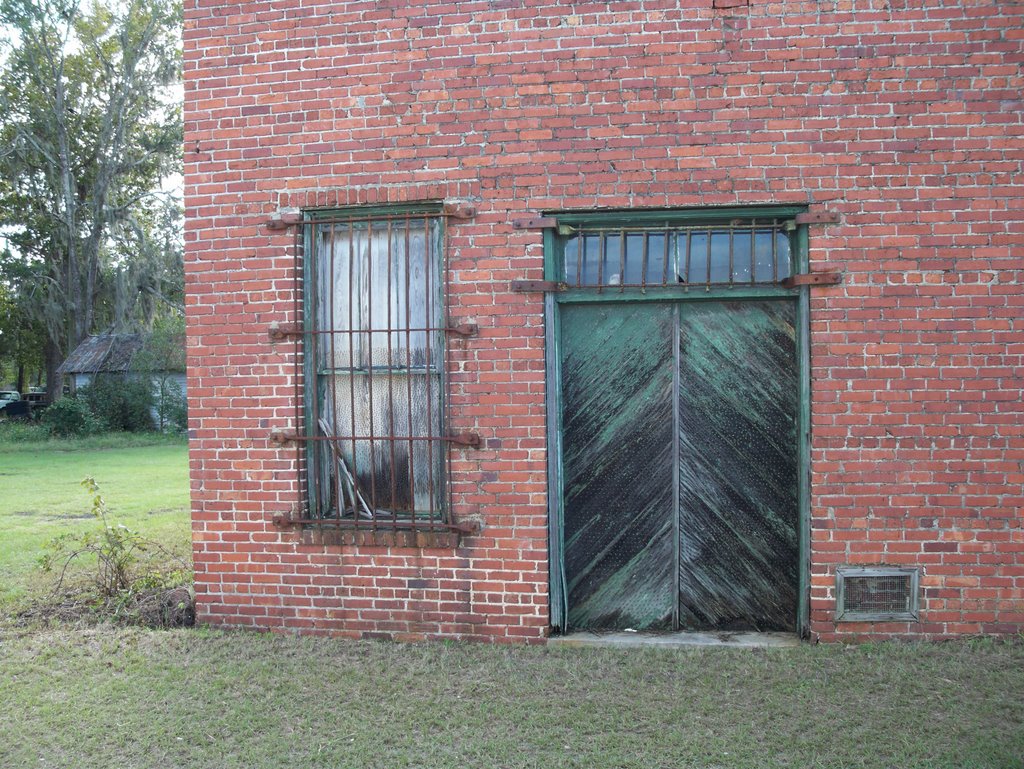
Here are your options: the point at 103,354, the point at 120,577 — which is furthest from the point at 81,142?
the point at 120,577

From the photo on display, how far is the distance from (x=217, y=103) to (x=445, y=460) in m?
2.76

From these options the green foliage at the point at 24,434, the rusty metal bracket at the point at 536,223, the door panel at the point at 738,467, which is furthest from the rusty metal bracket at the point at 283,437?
the green foliage at the point at 24,434

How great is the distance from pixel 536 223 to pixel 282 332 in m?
1.75

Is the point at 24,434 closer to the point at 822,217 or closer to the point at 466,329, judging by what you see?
the point at 466,329

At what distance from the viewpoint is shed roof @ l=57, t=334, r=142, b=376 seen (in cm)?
2522

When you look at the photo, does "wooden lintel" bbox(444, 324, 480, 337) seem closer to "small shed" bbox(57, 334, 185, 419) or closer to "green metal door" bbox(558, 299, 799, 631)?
"green metal door" bbox(558, 299, 799, 631)

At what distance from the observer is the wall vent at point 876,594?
473 centimetres

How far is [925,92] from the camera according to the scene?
4703 mm

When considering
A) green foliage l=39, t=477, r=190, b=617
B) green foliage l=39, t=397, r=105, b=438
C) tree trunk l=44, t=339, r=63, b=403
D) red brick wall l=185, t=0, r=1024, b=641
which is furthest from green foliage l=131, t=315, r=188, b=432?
red brick wall l=185, t=0, r=1024, b=641

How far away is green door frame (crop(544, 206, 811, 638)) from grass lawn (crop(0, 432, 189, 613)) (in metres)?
4.04

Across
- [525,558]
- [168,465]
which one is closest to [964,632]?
[525,558]

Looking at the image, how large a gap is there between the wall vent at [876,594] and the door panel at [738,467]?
1.02 ft

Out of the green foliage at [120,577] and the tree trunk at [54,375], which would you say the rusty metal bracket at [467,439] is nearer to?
the green foliage at [120,577]

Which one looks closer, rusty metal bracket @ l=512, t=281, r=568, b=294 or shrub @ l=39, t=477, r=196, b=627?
rusty metal bracket @ l=512, t=281, r=568, b=294
